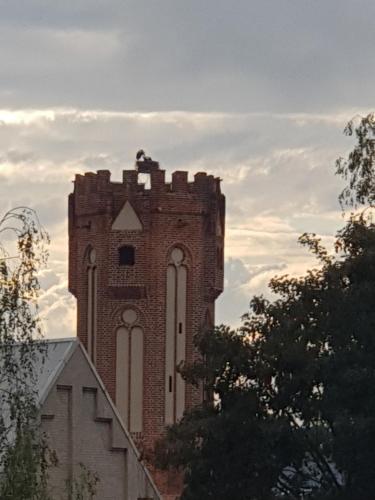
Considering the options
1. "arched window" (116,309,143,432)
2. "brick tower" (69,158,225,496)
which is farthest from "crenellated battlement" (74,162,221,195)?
"arched window" (116,309,143,432)

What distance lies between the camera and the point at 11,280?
35.5 m

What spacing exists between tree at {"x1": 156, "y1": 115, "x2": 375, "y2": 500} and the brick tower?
35.1 meters

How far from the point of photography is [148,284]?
8769cm

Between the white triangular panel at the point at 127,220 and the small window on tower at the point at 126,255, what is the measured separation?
2.92 ft

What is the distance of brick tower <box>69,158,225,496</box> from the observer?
87.5 meters

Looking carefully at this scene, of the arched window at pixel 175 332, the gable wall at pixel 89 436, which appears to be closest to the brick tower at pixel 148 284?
the arched window at pixel 175 332

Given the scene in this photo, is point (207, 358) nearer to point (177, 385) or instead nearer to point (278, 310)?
point (278, 310)

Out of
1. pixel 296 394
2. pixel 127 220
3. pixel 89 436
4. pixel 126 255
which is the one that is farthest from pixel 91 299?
pixel 296 394

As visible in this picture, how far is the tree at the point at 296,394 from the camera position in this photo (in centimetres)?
4675

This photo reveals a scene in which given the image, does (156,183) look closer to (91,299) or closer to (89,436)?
(91,299)

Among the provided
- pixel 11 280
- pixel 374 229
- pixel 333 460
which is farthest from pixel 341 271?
pixel 11 280

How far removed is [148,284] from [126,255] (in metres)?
1.90

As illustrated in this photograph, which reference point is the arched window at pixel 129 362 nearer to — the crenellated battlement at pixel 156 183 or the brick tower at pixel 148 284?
the brick tower at pixel 148 284

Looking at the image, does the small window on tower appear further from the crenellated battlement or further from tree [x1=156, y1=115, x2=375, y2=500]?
tree [x1=156, y1=115, x2=375, y2=500]
